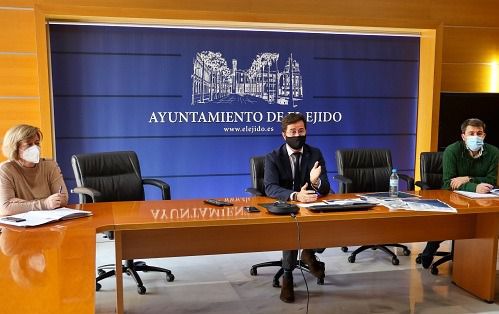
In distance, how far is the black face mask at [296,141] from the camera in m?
3.11

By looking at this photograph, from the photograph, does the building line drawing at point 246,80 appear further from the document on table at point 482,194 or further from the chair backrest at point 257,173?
the document on table at point 482,194

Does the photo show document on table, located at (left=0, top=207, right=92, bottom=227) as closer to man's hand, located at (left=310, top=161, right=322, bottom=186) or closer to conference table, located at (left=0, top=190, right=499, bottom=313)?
conference table, located at (left=0, top=190, right=499, bottom=313)

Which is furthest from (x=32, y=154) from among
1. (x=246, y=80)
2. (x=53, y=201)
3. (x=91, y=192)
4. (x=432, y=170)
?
(x=432, y=170)

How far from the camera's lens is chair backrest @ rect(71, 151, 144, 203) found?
11.2 ft

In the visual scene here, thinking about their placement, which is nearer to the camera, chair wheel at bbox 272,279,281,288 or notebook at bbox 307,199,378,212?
notebook at bbox 307,199,378,212

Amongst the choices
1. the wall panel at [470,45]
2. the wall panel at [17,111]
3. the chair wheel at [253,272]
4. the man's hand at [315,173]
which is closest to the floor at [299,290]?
the chair wheel at [253,272]

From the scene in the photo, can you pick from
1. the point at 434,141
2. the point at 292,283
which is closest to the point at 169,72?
the point at 292,283

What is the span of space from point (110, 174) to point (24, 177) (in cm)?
86

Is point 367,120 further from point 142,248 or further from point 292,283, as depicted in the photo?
point 142,248

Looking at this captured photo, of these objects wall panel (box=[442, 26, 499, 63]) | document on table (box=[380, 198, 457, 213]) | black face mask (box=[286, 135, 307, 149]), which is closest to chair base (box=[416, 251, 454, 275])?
document on table (box=[380, 198, 457, 213])

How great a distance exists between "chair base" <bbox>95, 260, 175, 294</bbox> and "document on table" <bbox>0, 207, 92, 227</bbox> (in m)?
0.90

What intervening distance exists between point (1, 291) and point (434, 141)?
4.64 metres

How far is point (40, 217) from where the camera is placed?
2.39 m

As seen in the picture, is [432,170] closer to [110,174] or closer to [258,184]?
[258,184]
